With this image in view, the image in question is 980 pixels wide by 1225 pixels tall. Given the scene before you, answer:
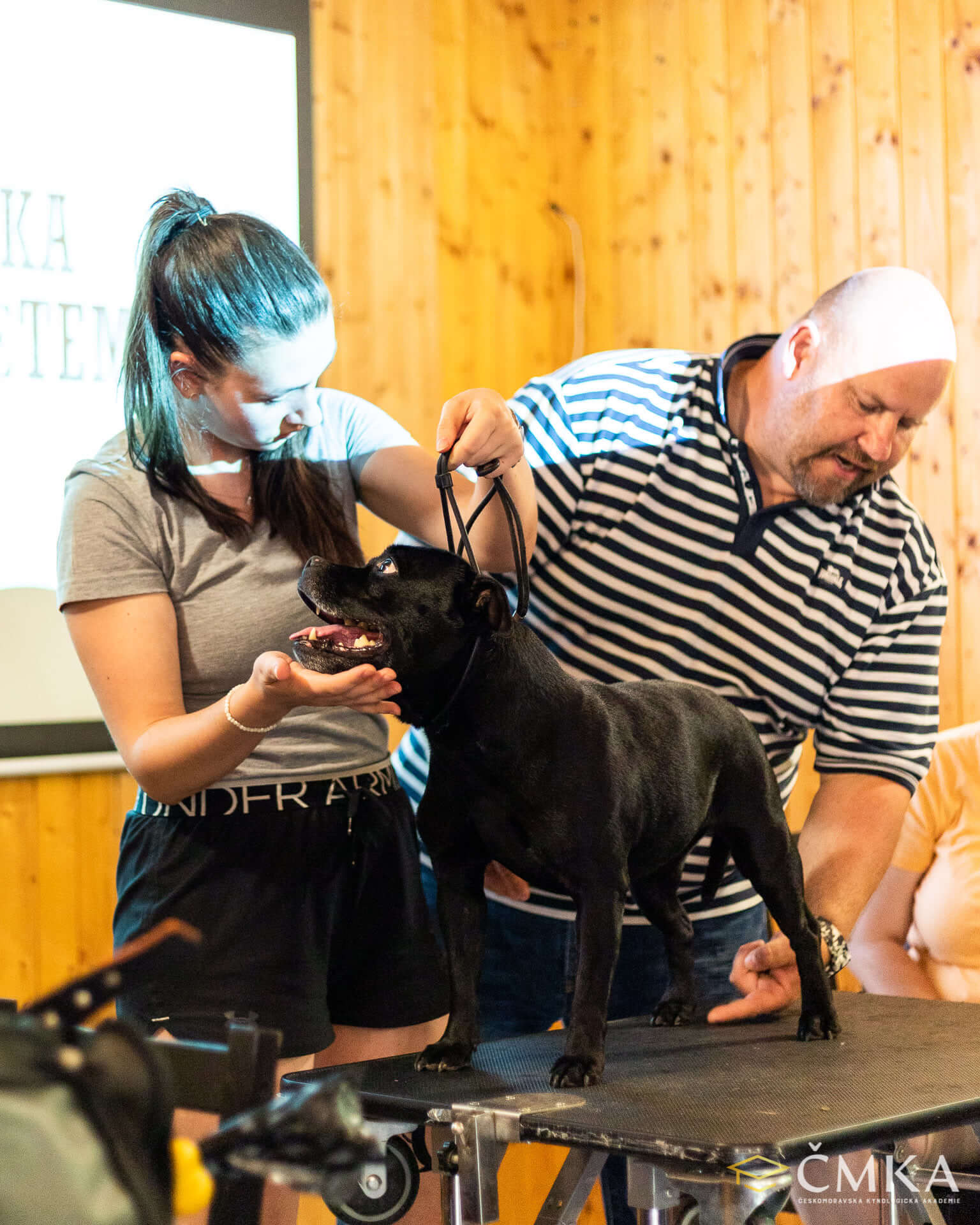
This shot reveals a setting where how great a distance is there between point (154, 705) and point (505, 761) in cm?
38

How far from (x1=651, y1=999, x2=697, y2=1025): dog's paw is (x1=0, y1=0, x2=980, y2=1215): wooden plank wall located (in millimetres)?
1447

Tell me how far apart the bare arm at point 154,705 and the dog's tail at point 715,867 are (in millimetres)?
484

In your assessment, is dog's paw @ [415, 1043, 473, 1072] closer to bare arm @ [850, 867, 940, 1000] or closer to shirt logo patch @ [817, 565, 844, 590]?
shirt logo patch @ [817, 565, 844, 590]

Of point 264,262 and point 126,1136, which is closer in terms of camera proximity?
point 126,1136

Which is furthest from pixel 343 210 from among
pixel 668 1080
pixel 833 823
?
pixel 668 1080

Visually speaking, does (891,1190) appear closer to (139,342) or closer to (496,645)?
(496,645)

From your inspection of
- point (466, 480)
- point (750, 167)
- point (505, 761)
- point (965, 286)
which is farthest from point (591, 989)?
point (750, 167)

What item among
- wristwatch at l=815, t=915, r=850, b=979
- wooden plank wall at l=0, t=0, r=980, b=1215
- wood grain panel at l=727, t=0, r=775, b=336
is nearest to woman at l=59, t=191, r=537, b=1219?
wristwatch at l=815, t=915, r=850, b=979

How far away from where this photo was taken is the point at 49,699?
2467 mm

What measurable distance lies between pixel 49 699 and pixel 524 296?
5.55 feet

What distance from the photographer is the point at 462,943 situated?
41.9 inches

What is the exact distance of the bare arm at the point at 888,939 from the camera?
2033 millimetres

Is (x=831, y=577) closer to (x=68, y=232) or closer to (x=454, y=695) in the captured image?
(x=454, y=695)

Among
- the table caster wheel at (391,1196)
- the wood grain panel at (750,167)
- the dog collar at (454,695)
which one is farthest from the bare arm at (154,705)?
the wood grain panel at (750,167)
